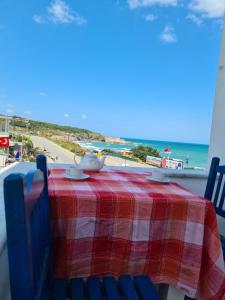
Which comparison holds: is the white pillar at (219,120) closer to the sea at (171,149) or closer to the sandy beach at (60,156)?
the sea at (171,149)

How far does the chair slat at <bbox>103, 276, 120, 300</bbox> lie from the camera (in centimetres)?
80

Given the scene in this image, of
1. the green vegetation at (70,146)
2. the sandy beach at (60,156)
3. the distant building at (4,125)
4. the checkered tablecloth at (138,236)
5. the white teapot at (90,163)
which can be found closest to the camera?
the checkered tablecloth at (138,236)

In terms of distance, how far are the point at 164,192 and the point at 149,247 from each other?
0.23 m

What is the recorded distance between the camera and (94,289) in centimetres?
82

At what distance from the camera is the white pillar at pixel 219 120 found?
1972 mm

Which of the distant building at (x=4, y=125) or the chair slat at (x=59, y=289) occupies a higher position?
the distant building at (x=4, y=125)

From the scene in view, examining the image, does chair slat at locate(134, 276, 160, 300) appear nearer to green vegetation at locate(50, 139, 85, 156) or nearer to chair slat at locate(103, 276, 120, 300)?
chair slat at locate(103, 276, 120, 300)

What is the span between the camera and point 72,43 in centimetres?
901

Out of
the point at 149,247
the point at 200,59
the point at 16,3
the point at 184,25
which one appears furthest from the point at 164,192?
the point at 200,59

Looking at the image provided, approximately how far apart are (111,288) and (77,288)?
12 centimetres

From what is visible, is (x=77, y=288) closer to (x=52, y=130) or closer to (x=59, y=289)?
(x=59, y=289)

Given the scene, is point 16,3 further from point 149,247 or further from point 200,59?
point 200,59

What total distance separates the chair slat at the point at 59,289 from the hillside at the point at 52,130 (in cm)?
154

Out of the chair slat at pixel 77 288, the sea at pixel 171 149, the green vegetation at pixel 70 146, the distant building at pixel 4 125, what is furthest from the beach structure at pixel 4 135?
the chair slat at pixel 77 288
